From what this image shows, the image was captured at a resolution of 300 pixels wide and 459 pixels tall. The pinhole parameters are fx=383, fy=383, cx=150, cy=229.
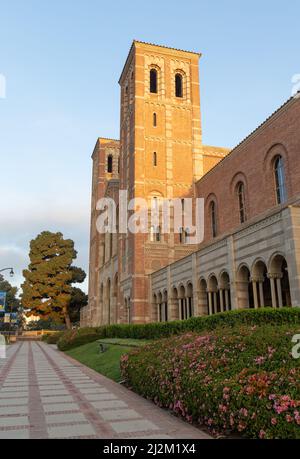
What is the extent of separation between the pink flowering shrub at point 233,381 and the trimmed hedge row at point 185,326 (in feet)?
9.65

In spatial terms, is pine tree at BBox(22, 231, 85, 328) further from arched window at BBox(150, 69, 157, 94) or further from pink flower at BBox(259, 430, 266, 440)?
pink flower at BBox(259, 430, 266, 440)

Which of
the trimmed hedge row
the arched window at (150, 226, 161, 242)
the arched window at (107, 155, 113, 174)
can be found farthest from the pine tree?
the arched window at (150, 226, 161, 242)

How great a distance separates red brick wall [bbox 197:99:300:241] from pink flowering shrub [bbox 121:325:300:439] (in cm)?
1428

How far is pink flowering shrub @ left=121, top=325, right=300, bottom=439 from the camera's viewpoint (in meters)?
5.07

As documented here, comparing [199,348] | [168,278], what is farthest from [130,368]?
[168,278]

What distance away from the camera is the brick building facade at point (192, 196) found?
17.7 metres

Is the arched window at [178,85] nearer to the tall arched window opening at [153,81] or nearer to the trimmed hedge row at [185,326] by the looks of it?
the tall arched window opening at [153,81]

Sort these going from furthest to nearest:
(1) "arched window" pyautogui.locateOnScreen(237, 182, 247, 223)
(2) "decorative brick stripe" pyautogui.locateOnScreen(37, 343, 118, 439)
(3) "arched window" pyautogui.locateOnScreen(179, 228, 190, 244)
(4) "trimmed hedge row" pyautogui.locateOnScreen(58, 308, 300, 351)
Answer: (3) "arched window" pyautogui.locateOnScreen(179, 228, 190, 244)
(1) "arched window" pyautogui.locateOnScreen(237, 182, 247, 223)
(4) "trimmed hedge row" pyautogui.locateOnScreen(58, 308, 300, 351)
(2) "decorative brick stripe" pyautogui.locateOnScreen(37, 343, 118, 439)

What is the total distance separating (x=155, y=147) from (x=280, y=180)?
14525 mm
